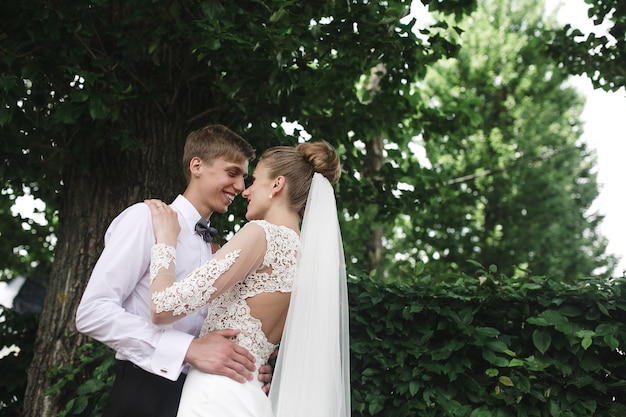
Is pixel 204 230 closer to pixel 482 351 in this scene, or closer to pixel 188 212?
pixel 188 212

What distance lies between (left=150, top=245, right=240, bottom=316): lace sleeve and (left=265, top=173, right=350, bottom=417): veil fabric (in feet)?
1.41

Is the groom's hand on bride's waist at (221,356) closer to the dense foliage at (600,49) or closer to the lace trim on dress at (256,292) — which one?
the lace trim on dress at (256,292)

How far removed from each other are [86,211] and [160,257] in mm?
2294

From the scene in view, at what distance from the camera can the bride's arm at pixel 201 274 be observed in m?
2.47

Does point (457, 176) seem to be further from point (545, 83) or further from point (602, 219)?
point (602, 219)

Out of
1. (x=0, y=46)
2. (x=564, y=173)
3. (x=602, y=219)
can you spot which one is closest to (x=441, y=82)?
(x=564, y=173)

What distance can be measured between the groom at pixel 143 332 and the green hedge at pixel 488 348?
1.31 metres

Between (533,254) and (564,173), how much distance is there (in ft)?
9.78

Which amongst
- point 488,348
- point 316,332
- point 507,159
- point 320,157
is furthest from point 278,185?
point 507,159

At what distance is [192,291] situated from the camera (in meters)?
2.46

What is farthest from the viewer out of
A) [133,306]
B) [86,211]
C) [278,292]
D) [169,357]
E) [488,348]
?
[86,211]

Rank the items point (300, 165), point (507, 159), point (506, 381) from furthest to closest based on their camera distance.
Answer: point (507, 159), point (506, 381), point (300, 165)

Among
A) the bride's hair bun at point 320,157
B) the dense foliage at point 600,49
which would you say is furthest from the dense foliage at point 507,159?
the bride's hair bun at point 320,157

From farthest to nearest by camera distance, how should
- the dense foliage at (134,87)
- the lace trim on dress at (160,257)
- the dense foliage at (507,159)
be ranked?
the dense foliage at (507,159) < the dense foliage at (134,87) < the lace trim on dress at (160,257)
